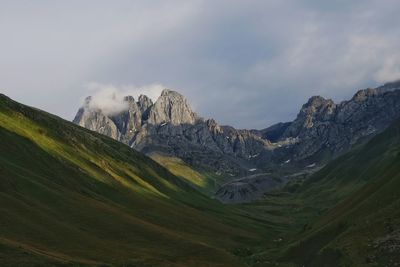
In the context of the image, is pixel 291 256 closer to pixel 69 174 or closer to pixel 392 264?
pixel 392 264

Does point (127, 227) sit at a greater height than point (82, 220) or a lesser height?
greater

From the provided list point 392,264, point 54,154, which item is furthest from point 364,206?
point 54,154

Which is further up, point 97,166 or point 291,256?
point 97,166

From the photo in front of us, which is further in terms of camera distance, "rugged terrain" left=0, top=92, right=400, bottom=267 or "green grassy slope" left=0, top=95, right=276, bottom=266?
"green grassy slope" left=0, top=95, right=276, bottom=266

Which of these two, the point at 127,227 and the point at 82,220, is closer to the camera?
the point at 82,220

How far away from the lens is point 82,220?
109062 millimetres

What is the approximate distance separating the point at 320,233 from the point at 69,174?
88.4 metres

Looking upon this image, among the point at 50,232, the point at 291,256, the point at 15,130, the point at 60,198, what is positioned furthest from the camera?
the point at 15,130

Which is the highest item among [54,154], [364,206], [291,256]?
[54,154]

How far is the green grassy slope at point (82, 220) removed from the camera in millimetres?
81188

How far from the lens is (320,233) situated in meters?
95.6

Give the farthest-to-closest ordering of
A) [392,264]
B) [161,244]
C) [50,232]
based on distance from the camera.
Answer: [161,244]
[50,232]
[392,264]

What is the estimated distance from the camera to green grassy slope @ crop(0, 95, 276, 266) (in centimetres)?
8119

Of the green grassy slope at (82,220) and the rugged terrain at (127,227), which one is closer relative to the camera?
the rugged terrain at (127,227)
